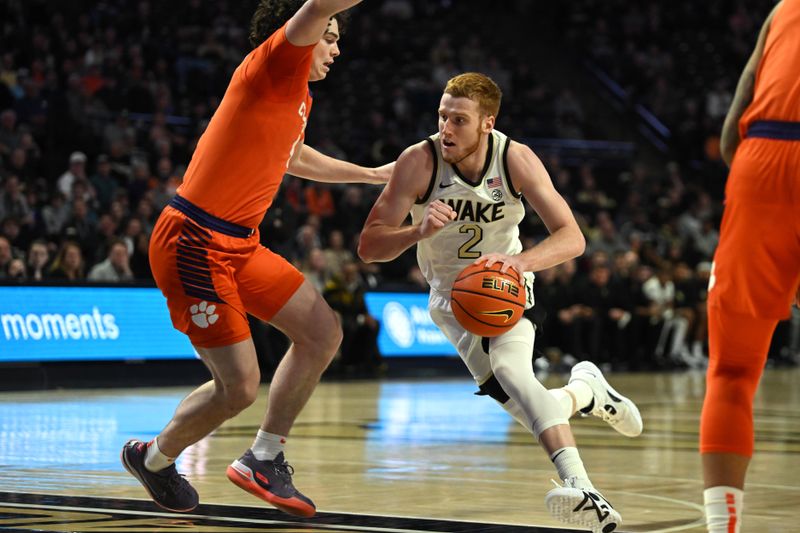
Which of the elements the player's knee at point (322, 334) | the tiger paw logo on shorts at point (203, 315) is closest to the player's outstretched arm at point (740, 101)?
the player's knee at point (322, 334)

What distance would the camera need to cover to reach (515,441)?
31.8 feet

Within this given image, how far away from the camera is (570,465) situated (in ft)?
18.0

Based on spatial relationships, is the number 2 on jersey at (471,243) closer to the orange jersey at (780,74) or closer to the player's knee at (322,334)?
the player's knee at (322,334)

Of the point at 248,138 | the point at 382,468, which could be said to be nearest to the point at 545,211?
the point at 248,138

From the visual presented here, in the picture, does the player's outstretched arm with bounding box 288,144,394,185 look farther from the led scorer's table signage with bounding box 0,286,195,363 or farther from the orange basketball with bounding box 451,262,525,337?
the led scorer's table signage with bounding box 0,286,195,363

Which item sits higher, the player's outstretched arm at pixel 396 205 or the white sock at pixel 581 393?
the player's outstretched arm at pixel 396 205

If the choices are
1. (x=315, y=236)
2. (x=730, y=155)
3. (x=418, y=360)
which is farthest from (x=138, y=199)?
(x=730, y=155)

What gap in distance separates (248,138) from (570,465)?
1.90 meters

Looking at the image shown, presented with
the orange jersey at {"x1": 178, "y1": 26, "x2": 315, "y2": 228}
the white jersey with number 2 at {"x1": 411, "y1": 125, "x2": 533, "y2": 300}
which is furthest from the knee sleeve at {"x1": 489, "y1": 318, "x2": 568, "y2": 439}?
the orange jersey at {"x1": 178, "y1": 26, "x2": 315, "y2": 228}

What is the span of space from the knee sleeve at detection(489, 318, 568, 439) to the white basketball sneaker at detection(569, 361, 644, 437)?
2.01 feet

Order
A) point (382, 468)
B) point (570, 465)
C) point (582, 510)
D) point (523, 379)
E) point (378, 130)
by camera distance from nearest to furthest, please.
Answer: point (582, 510) → point (570, 465) → point (523, 379) → point (382, 468) → point (378, 130)

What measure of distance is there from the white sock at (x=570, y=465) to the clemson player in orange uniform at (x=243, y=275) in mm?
1060

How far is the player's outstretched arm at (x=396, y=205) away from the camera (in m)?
5.98

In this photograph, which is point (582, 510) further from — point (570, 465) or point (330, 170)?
point (330, 170)
